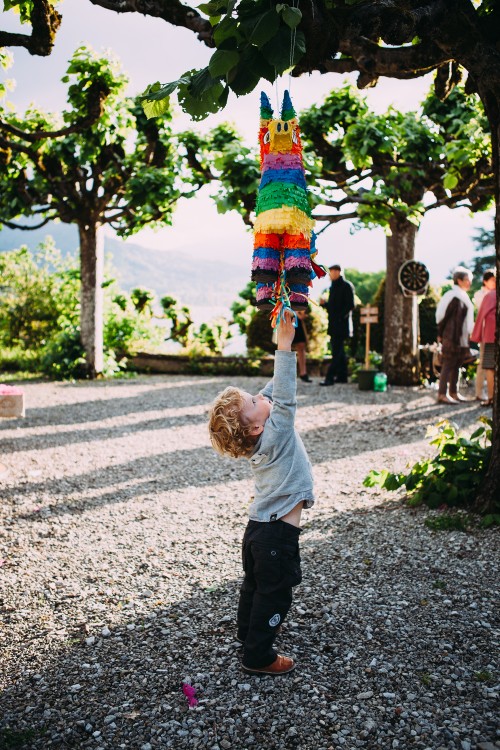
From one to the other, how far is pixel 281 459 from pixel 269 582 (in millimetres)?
492

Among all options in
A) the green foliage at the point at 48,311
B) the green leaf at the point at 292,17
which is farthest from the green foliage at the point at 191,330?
the green leaf at the point at 292,17

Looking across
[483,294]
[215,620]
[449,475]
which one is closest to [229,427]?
[215,620]

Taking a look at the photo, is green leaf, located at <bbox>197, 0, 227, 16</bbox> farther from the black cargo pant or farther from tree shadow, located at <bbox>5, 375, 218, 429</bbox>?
tree shadow, located at <bbox>5, 375, 218, 429</bbox>

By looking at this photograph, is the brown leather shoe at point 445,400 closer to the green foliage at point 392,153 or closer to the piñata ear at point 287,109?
the green foliage at point 392,153

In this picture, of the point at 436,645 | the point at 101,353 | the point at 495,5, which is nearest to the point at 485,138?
the point at 495,5

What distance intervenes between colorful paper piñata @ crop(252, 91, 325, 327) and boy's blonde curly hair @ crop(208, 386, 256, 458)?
368 millimetres

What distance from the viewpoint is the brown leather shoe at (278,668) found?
253 centimetres

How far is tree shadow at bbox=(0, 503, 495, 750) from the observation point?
2201 millimetres

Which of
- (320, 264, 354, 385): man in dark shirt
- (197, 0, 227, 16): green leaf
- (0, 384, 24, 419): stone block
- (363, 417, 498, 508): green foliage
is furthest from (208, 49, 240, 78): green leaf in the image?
(320, 264, 354, 385): man in dark shirt

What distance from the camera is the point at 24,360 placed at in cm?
1480

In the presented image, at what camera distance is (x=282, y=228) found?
257cm

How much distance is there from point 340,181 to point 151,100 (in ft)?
29.9

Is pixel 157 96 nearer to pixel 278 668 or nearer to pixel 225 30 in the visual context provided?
pixel 225 30

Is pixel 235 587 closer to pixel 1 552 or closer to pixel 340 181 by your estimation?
pixel 1 552
